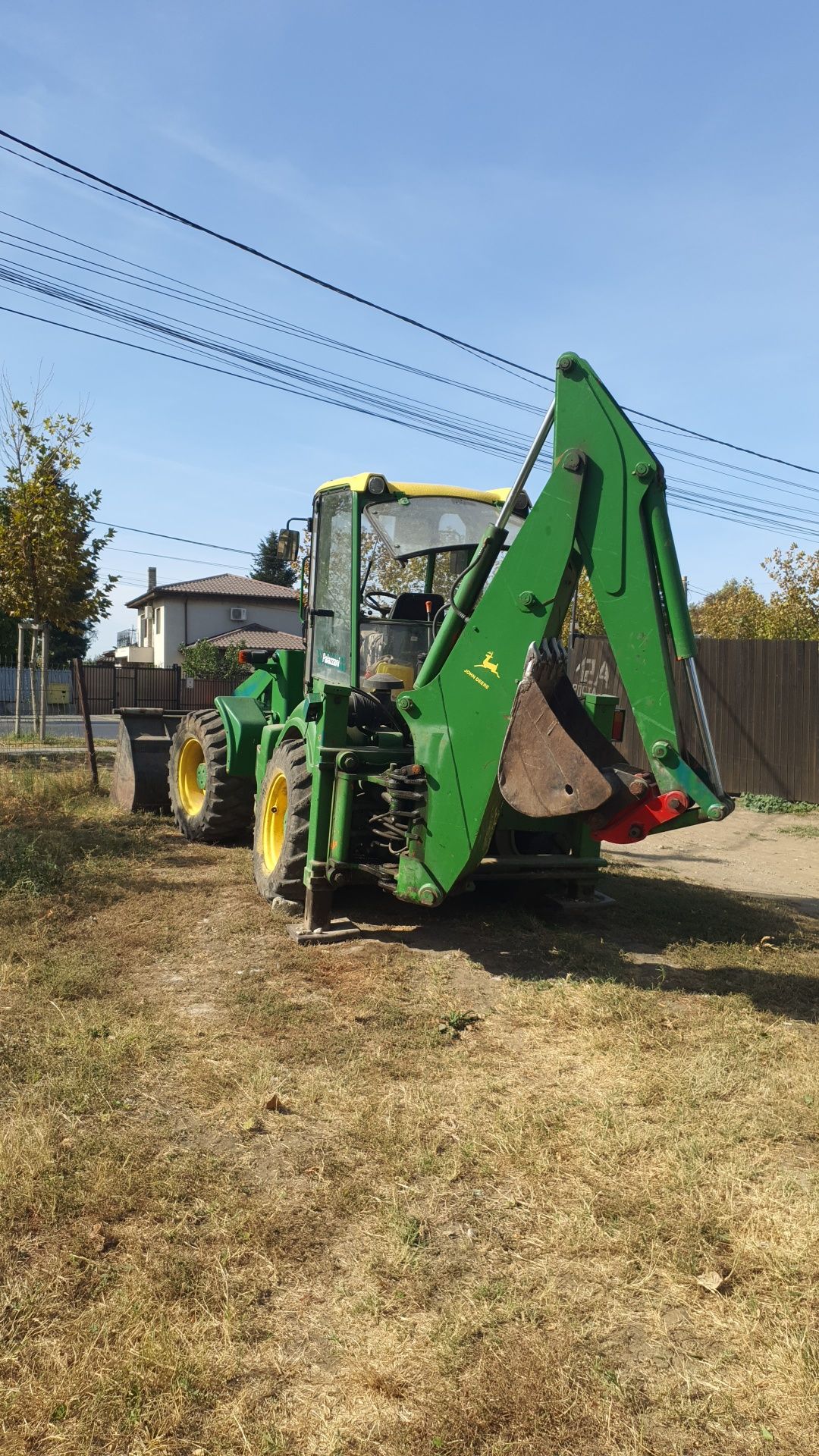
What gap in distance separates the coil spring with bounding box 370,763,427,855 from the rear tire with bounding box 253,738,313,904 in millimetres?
653

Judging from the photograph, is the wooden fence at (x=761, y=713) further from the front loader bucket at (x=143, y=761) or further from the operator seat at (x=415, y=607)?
the operator seat at (x=415, y=607)

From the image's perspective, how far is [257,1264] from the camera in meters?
2.95

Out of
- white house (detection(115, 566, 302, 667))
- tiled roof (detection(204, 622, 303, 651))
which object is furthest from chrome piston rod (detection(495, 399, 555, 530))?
white house (detection(115, 566, 302, 667))

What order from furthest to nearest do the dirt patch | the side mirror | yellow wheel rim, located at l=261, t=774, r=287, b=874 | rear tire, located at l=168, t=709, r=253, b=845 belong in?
the dirt patch
rear tire, located at l=168, t=709, r=253, b=845
the side mirror
yellow wheel rim, located at l=261, t=774, r=287, b=874

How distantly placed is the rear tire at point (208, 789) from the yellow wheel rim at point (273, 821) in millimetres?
1461

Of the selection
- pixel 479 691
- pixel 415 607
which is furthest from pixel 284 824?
pixel 479 691

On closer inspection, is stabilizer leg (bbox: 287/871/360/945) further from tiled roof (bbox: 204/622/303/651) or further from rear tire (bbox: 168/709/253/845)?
tiled roof (bbox: 204/622/303/651)

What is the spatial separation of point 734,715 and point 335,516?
9.78 metres

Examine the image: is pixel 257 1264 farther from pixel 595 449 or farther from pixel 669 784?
pixel 595 449

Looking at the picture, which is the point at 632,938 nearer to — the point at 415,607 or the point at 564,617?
the point at 564,617

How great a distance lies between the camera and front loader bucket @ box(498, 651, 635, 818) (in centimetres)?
472

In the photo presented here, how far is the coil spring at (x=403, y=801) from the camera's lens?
5.71 meters

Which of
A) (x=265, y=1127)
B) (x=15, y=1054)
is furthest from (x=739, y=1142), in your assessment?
(x=15, y=1054)

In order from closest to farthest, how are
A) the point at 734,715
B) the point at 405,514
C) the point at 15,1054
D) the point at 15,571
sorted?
the point at 15,1054 → the point at 405,514 → the point at 734,715 → the point at 15,571
